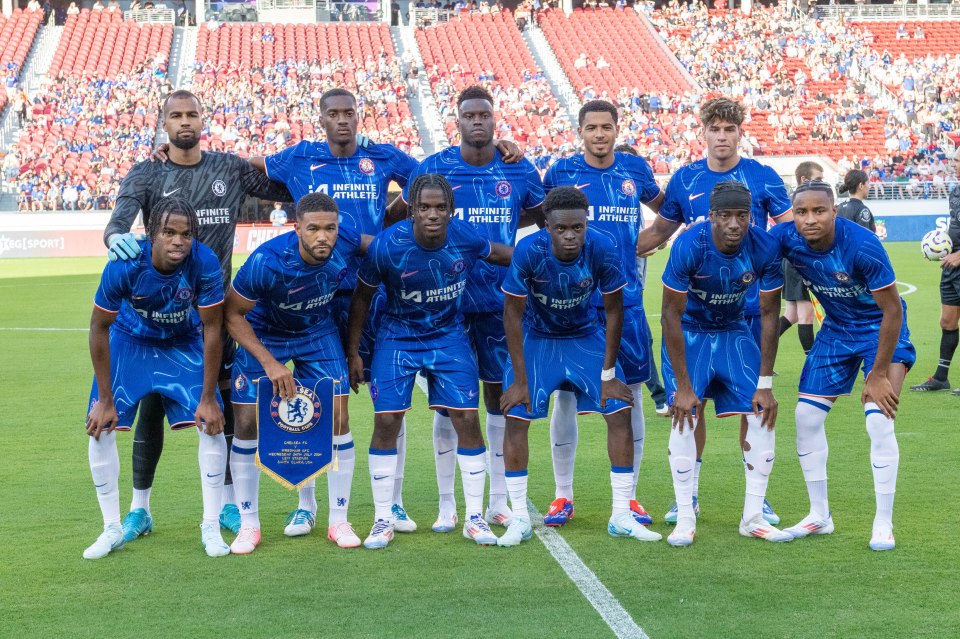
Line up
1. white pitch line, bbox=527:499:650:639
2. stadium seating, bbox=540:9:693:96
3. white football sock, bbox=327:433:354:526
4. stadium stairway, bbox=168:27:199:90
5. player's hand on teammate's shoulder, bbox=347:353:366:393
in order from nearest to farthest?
white pitch line, bbox=527:499:650:639
white football sock, bbox=327:433:354:526
player's hand on teammate's shoulder, bbox=347:353:366:393
stadium stairway, bbox=168:27:199:90
stadium seating, bbox=540:9:693:96

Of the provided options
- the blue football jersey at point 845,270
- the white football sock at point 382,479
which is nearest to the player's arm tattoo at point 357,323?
the white football sock at point 382,479

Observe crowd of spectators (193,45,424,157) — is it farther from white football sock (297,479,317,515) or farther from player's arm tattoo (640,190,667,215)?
white football sock (297,479,317,515)

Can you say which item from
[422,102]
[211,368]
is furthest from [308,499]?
[422,102]

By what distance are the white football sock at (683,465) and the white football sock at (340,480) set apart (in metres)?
1.78

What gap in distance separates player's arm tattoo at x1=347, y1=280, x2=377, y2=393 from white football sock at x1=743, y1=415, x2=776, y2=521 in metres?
2.18

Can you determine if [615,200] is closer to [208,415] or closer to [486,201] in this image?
[486,201]

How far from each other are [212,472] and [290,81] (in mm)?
34539

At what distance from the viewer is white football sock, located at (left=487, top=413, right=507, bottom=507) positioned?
21.6ft

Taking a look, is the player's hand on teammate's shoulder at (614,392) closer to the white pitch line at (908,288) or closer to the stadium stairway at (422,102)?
the white pitch line at (908,288)

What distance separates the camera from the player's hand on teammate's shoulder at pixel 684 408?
19.7 feet

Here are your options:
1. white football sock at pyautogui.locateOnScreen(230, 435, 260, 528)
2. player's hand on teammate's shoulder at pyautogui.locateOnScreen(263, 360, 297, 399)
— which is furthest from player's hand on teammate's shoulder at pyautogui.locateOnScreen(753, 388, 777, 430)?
white football sock at pyautogui.locateOnScreen(230, 435, 260, 528)

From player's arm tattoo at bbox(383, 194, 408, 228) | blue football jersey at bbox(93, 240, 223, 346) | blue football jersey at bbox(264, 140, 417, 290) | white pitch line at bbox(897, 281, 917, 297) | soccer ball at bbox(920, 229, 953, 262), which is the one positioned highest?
blue football jersey at bbox(264, 140, 417, 290)

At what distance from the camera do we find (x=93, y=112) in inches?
1458

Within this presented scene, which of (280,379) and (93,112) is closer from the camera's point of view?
(280,379)
